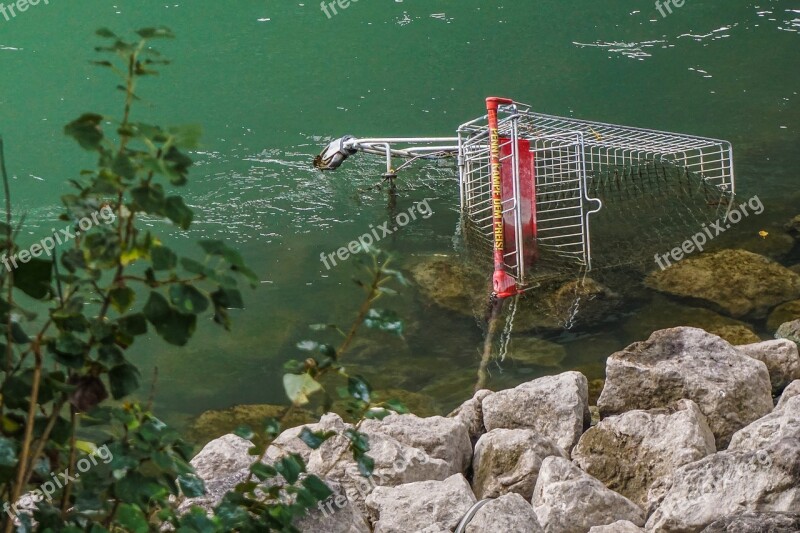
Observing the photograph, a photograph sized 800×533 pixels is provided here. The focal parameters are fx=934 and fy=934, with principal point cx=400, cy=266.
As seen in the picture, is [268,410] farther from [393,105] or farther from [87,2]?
[87,2]

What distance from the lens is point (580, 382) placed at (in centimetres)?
309

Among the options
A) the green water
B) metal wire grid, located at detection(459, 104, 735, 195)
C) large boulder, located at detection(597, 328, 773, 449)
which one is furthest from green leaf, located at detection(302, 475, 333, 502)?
metal wire grid, located at detection(459, 104, 735, 195)

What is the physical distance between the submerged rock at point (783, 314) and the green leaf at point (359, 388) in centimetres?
339

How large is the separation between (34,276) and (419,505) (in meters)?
1.52

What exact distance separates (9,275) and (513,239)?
143 inches

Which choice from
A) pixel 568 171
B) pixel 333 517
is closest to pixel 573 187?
pixel 568 171

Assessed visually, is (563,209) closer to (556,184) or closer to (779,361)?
(556,184)

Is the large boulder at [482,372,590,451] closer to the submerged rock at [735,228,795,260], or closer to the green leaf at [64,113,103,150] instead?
the submerged rock at [735,228,795,260]

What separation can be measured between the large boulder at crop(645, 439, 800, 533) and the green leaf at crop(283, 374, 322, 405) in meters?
1.38

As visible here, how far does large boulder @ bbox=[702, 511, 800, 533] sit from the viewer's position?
5.61ft

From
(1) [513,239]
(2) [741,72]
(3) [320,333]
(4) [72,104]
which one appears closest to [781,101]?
(2) [741,72]

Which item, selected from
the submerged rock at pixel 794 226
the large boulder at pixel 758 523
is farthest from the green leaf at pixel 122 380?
the submerged rock at pixel 794 226

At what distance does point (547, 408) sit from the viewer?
3.01m

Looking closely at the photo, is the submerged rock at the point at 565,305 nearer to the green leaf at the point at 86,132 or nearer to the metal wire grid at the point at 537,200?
the metal wire grid at the point at 537,200
